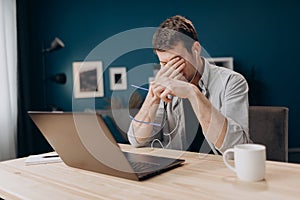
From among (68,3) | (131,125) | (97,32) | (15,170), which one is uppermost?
(68,3)

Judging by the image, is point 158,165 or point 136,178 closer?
point 136,178

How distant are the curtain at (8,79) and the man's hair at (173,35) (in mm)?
1866

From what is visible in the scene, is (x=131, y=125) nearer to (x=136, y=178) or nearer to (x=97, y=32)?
(x=136, y=178)

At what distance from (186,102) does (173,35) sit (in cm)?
32

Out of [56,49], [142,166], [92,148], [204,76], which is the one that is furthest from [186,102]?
[56,49]

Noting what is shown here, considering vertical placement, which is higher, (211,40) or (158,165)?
(211,40)

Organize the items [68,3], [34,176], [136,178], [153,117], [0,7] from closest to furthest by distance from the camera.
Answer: [136,178] < [34,176] < [153,117] < [0,7] < [68,3]

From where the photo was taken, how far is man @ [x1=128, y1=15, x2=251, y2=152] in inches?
48.3

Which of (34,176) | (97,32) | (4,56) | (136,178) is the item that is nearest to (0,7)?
(4,56)

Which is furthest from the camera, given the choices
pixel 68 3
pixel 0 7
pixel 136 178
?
pixel 68 3

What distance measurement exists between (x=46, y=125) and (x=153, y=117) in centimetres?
50

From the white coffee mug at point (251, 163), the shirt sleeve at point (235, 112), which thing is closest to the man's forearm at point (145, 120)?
the shirt sleeve at point (235, 112)

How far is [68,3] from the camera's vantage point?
3389 mm

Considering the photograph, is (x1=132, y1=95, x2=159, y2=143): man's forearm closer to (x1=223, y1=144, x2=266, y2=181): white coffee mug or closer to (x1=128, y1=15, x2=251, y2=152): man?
(x1=128, y1=15, x2=251, y2=152): man
